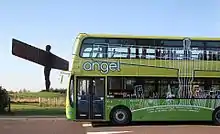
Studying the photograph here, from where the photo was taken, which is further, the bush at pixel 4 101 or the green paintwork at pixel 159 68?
the bush at pixel 4 101

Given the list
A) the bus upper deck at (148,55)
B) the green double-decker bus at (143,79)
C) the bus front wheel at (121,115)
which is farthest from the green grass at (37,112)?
the bus upper deck at (148,55)

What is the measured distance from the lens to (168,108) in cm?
2036

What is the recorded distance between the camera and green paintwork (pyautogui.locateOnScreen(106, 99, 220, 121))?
20.2m

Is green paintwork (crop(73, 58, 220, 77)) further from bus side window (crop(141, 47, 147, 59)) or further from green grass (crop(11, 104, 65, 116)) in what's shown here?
green grass (crop(11, 104, 65, 116))

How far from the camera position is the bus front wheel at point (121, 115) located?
2012 centimetres

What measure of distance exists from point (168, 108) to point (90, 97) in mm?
3645

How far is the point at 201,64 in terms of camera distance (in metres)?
20.5

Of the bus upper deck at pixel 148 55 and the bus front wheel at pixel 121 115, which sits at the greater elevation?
the bus upper deck at pixel 148 55

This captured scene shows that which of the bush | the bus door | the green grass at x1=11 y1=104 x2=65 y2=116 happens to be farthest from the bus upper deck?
the bush

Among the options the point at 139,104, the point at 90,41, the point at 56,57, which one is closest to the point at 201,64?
the point at 139,104

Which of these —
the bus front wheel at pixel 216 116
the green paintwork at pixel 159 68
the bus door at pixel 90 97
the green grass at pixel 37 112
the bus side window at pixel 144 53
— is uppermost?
the bus side window at pixel 144 53

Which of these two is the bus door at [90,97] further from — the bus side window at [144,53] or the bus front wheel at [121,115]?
the bus side window at [144,53]

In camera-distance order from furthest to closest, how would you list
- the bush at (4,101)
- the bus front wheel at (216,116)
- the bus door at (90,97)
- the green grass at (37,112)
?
the bush at (4,101)
the green grass at (37,112)
the bus front wheel at (216,116)
the bus door at (90,97)

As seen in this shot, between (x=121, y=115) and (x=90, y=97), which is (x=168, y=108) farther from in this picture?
(x=90, y=97)
